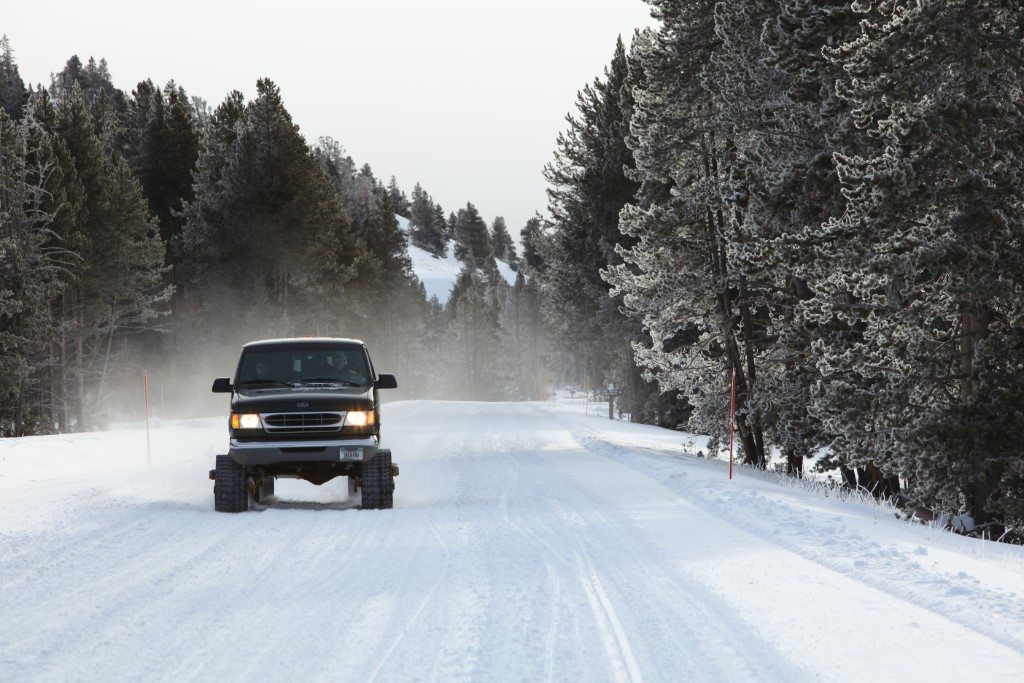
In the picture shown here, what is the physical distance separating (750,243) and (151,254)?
30748 mm

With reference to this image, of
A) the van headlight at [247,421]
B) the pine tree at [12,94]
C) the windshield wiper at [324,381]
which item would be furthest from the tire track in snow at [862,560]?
the pine tree at [12,94]

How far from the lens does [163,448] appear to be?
22.9 metres

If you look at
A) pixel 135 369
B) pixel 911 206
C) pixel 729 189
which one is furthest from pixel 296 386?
pixel 135 369

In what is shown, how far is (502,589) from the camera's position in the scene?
7.36 metres

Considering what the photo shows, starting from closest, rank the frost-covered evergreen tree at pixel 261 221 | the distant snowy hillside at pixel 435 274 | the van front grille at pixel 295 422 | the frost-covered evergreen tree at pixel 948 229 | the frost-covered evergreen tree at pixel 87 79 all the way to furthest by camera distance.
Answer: the van front grille at pixel 295 422, the frost-covered evergreen tree at pixel 948 229, the frost-covered evergreen tree at pixel 261 221, the frost-covered evergreen tree at pixel 87 79, the distant snowy hillside at pixel 435 274

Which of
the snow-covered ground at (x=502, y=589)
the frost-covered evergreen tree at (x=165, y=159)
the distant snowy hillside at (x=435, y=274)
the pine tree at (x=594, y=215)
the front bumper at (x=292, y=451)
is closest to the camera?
the snow-covered ground at (x=502, y=589)

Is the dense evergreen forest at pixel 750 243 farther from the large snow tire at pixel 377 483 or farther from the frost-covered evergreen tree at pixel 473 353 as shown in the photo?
the frost-covered evergreen tree at pixel 473 353

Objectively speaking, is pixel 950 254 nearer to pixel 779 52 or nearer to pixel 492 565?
pixel 779 52

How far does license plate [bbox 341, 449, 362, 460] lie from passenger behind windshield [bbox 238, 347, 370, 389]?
117 cm

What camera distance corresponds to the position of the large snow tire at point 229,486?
11898 mm

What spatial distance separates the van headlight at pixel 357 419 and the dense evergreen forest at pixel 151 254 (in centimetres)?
1756

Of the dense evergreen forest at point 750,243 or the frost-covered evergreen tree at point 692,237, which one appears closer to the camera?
the dense evergreen forest at point 750,243

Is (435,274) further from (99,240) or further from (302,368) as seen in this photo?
(302,368)

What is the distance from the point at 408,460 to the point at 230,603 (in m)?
13.1
